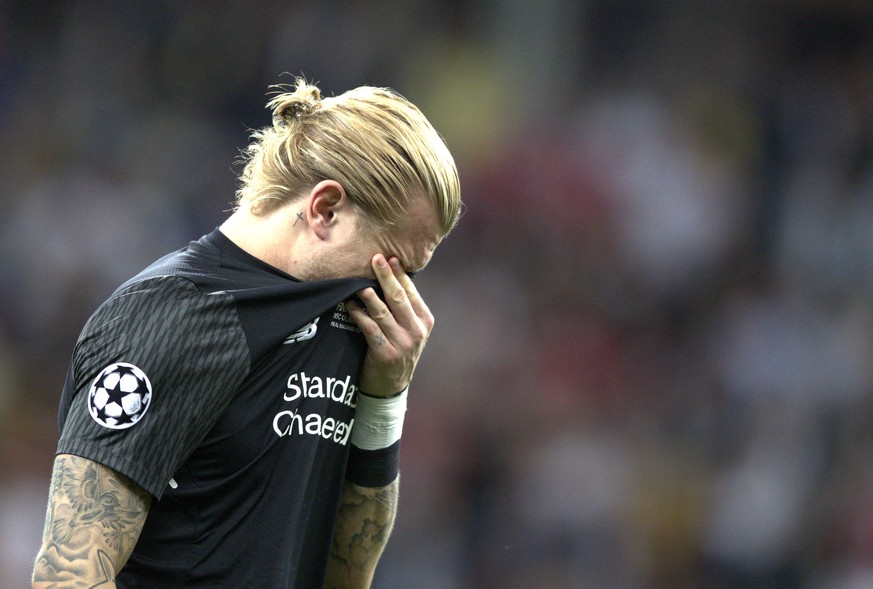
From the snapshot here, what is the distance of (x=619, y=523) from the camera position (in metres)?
6.87

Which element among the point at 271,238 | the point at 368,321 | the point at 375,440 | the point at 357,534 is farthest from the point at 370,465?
the point at 271,238

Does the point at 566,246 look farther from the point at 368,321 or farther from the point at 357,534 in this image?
the point at 368,321

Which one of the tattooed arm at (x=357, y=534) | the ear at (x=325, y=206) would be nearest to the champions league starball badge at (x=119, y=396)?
the ear at (x=325, y=206)

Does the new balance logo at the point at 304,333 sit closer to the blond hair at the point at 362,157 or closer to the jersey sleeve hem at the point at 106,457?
the blond hair at the point at 362,157

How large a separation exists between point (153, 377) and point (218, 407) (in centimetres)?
14

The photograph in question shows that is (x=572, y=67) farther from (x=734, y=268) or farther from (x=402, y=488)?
(x=402, y=488)

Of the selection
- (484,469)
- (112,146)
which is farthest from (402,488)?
(112,146)

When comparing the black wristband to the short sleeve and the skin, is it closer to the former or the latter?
the skin

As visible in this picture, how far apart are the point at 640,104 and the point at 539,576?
11.9 feet

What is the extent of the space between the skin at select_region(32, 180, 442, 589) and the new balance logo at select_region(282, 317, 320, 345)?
0.10 meters

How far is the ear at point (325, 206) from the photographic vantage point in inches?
89.4

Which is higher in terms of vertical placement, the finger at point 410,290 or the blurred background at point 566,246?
the blurred background at point 566,246

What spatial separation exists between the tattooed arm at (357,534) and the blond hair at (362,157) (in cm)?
72

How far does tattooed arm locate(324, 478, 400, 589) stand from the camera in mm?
2688
